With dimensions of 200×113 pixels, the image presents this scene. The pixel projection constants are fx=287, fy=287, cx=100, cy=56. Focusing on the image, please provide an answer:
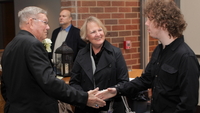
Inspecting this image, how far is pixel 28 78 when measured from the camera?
214 cm

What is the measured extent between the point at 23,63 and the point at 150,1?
1.05 meters

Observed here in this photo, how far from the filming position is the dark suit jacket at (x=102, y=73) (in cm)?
277

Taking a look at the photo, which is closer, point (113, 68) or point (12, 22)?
point (113, 68)

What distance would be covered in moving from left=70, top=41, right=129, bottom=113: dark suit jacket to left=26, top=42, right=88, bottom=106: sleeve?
0.51m

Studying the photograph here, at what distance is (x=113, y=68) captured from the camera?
279 cm

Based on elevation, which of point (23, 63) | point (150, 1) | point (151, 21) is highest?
point (150, 1)

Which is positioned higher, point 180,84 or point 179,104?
point 180,84

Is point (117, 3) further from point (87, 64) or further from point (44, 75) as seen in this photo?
point (44, 75)

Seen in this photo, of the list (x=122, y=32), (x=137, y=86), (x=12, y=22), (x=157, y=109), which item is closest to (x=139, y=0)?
(x=122, y=32)

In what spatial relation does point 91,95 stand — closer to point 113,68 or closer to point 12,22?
point 113,68

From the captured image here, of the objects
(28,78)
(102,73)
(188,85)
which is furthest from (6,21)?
(188,85)

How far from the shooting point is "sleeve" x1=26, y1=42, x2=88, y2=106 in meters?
2.12

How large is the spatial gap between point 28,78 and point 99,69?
2.71 feet

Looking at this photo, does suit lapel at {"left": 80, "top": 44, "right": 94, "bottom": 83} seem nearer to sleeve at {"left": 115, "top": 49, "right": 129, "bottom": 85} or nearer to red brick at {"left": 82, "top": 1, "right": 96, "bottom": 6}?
sleeve at {"left": 115, "top": 49, "right": 129, "bottom": 85}
